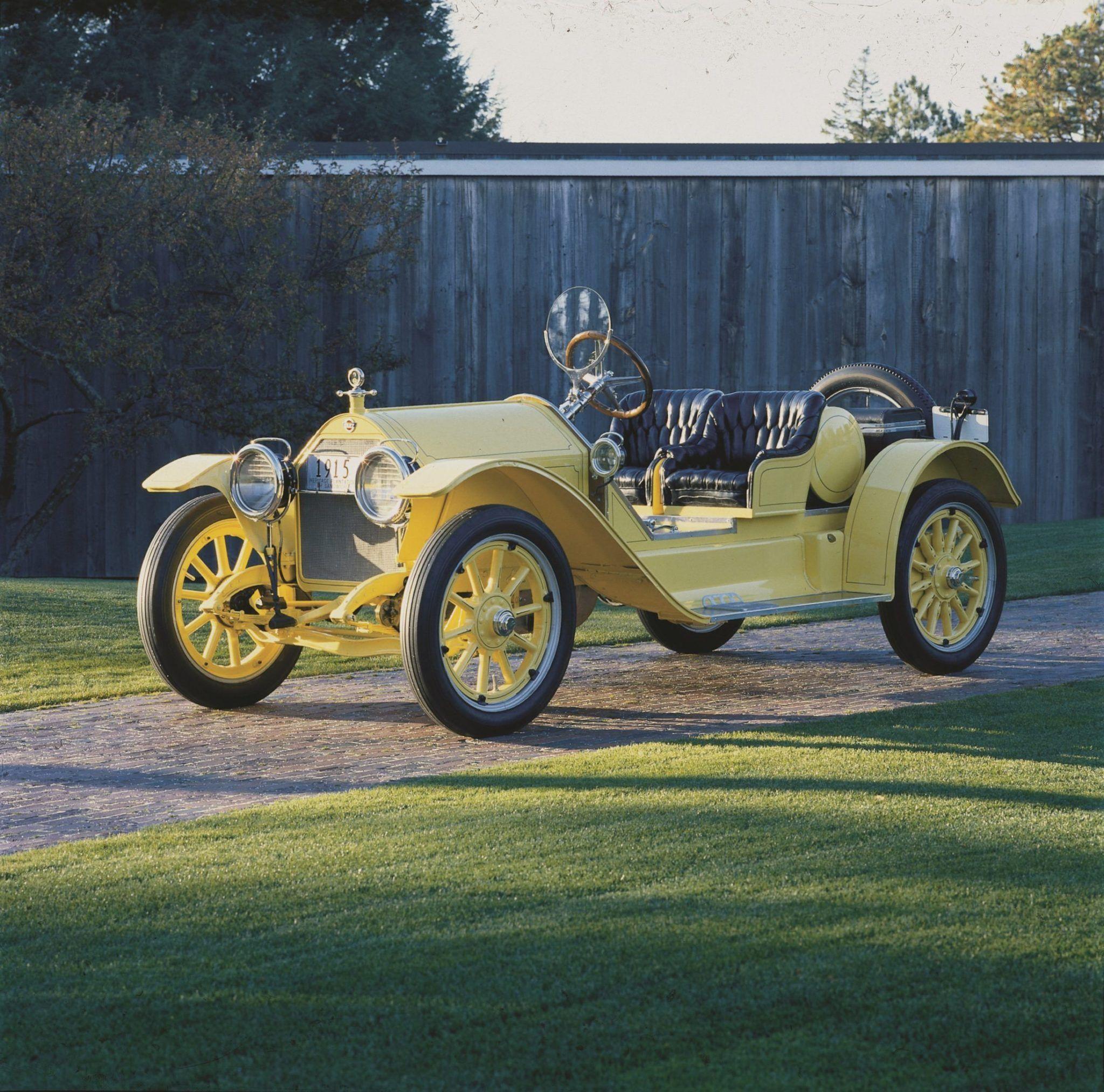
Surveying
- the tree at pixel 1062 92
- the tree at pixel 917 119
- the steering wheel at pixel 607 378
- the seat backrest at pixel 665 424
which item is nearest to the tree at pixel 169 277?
the seat backrest at pixel 665 424

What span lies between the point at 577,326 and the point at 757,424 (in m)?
1.13

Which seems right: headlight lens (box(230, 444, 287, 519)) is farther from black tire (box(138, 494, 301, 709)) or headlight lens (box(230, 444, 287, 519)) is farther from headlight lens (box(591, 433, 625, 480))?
headlight lens (box(591, 433, 625, 480))

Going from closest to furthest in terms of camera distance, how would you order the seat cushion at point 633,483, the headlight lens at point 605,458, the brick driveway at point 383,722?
the brick driveway at point 383,722
the headlight lens at point 605,458
the seat cushion at point 633,483

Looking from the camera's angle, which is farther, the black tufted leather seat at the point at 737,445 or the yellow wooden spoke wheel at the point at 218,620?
the black tufted leather seat at the point at 737,445

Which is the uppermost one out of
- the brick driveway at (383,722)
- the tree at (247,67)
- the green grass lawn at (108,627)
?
the tree at (247,67)

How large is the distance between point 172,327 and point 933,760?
8.73 meters

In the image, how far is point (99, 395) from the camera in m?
12.6

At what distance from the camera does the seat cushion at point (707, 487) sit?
7.24 m

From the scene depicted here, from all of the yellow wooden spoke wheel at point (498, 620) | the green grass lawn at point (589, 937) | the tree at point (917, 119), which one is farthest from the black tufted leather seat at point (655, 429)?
the tree at point (917, 119)

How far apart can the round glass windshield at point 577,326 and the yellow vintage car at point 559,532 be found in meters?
0.01

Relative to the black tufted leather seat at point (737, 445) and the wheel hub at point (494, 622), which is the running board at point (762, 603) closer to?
the black tufted leather seat at point (737, 445)

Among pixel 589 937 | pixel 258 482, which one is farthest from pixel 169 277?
pixel 589 937

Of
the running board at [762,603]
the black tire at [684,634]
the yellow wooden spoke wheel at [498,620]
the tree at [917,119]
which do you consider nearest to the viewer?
the yellow wooden spoke wheel at [498,620]

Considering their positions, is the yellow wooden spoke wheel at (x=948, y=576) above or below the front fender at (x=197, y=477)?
below
